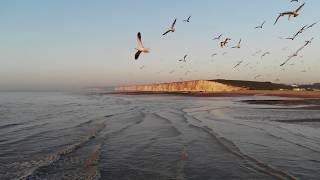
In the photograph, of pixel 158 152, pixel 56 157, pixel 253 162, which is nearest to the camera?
pixel 253 162

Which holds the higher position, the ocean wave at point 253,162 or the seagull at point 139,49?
the seagull at point 139,49

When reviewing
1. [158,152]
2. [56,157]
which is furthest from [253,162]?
[56,157]

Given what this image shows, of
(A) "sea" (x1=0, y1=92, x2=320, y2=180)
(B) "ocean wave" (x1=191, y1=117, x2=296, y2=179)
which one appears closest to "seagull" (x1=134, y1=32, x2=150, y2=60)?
(A) "sea" (x1=0, y1=92, x2=320, y2=180)

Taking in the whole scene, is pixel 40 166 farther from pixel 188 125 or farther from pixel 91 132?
pixel 188 125

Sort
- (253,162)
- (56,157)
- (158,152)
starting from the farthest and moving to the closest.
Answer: (158,152) → (56,157) → (253,162)

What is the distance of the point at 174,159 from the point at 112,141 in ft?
19.5

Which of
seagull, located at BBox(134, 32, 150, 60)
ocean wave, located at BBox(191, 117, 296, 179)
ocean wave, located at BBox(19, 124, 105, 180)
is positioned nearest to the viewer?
ocean wave, located at BBox(19, 124, 105, 180)

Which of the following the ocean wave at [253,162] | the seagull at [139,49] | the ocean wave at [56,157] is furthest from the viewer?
the seagull at [139,49]

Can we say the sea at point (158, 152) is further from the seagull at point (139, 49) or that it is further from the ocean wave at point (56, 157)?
the seagull at point (139, 49)

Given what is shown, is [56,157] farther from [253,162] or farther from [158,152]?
[253,162]

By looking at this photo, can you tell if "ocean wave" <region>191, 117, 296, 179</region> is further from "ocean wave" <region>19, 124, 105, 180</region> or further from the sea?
"ocean wave" <region>19, 124, 105, 180</region>

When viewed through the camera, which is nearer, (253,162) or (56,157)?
(253,162)

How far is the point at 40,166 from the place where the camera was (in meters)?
15.9

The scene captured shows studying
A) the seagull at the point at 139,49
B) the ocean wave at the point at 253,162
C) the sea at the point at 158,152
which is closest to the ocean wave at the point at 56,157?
the sea at the point at 158,152
